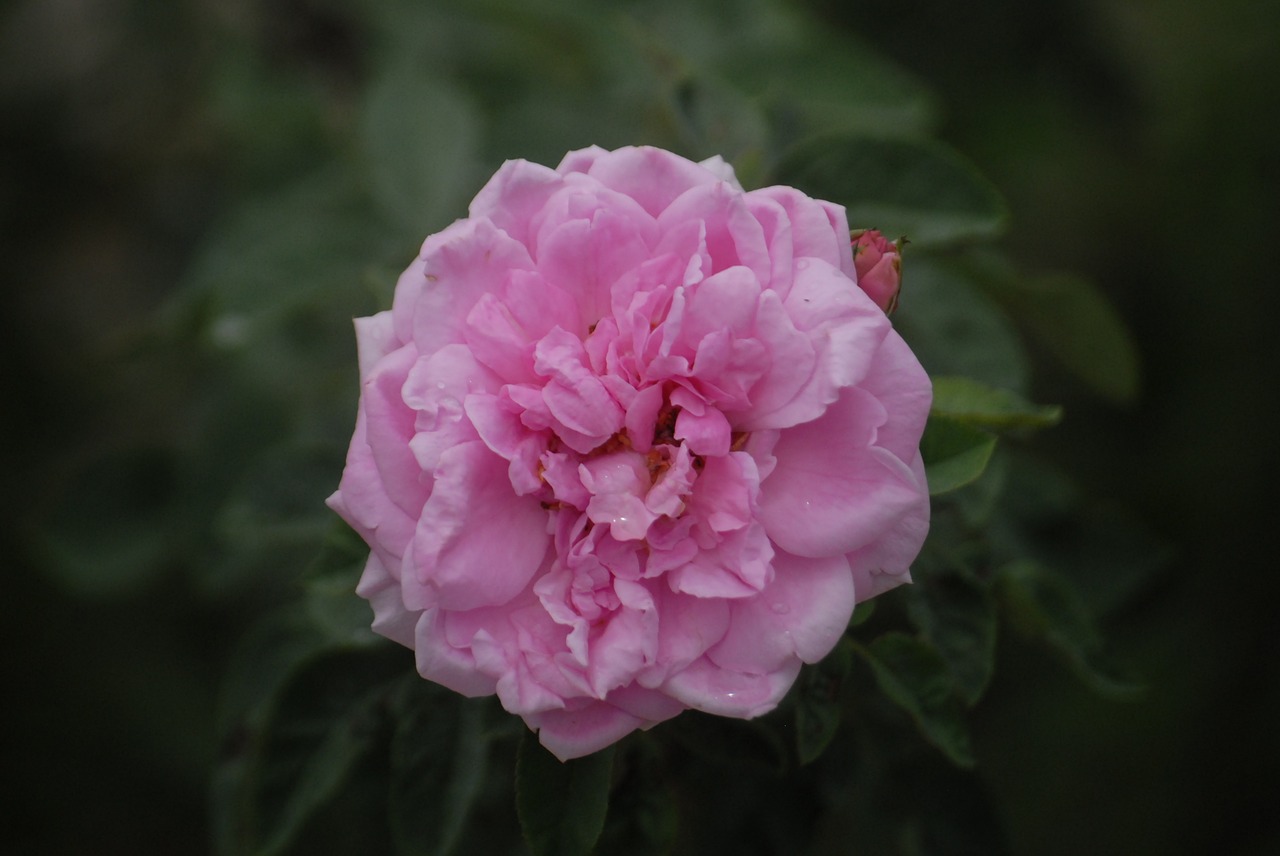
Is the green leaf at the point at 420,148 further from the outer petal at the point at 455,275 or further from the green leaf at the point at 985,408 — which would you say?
the green leaf at the point at 985,408

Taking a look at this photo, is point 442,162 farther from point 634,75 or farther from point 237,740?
point 237,740

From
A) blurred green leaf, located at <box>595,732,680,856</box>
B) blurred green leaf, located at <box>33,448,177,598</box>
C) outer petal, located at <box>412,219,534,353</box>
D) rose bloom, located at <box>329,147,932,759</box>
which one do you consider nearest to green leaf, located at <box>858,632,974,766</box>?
rose bloom, located at <box>329,147,932,759</box>

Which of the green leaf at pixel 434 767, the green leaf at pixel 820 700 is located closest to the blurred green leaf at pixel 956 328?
the green leaf at pixel 820 700

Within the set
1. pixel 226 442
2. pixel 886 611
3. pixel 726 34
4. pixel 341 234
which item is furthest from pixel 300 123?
pixel 886 611

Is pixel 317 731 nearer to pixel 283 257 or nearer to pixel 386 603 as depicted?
pixel 386 603

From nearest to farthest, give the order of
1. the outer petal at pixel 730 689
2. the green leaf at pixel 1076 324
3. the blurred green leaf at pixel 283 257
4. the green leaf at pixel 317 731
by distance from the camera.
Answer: the outer petal at pixel 730 689
the green leaf at pixel 317 731
the green leaf at pixel 1076 324
the blurred green leaf at pixel 283 257
